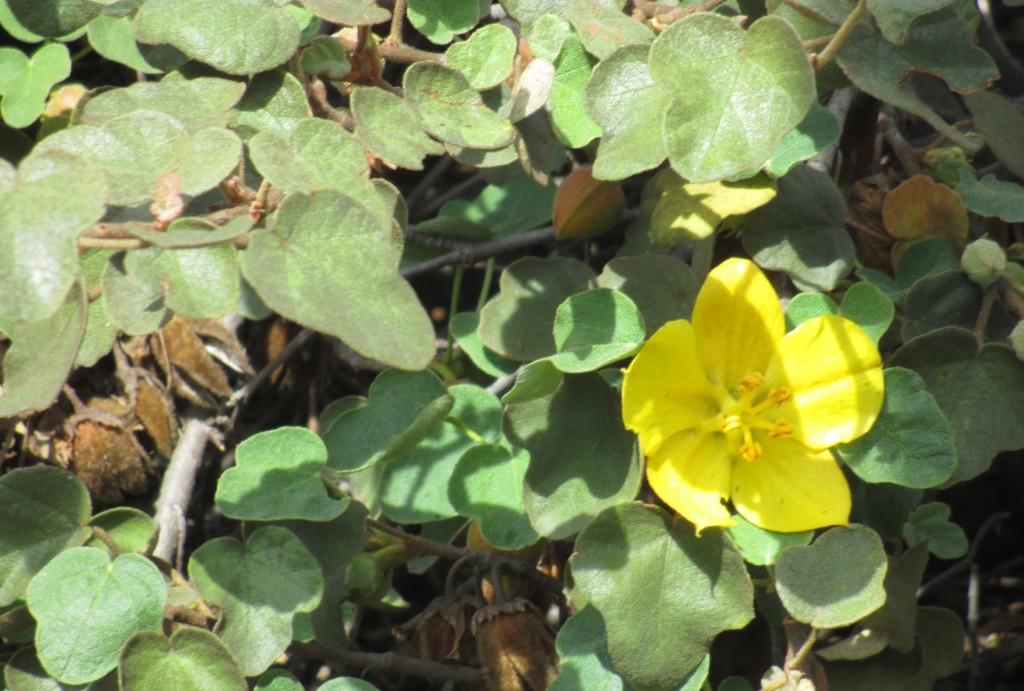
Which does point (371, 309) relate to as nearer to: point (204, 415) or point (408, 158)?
point (408, 158)

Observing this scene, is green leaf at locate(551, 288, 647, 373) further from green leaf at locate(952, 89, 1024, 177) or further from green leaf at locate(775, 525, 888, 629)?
green leaf at locate(952, 89, 1024, 177)

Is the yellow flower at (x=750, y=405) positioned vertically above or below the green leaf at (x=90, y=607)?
above

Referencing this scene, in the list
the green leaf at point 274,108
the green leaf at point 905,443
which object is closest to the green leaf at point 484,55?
the green leaf at point 274,108

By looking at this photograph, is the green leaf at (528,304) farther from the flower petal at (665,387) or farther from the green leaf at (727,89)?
the green leaf at (727,89)

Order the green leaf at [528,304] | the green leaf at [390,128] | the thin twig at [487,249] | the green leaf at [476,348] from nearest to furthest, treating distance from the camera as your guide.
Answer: the green leaf at [390,128], the green leaf at [528,304], the green leaf at [476,348], the thin twig at [487,249]

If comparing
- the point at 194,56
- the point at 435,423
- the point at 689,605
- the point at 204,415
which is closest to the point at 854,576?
the point at 689,605

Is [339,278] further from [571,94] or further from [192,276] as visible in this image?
[571,94]

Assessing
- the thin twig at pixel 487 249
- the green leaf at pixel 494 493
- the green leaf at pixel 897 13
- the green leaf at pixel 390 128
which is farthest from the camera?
the thin twig at pixel 487 249
